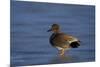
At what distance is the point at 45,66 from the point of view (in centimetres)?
222

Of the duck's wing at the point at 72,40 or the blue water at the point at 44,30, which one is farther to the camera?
the duck's wing at the point at 72,40

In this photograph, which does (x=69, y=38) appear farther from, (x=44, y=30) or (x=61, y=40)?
(x=44, y=30)

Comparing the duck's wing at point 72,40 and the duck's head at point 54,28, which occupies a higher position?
the duck's head at point 54,28

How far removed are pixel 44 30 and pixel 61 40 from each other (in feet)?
0.61

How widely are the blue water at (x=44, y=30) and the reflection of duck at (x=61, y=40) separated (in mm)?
36

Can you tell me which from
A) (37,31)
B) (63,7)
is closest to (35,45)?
(37,31)

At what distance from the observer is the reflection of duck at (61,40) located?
2.25 meters

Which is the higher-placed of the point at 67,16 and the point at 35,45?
the point at 67,16

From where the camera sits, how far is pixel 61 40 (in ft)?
7.50

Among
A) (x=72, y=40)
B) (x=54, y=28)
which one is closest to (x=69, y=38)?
(x=72, y=40)

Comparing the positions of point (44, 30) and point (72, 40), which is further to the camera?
point (72, 40)

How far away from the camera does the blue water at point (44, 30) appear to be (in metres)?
2.13

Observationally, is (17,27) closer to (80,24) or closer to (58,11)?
(58,11)

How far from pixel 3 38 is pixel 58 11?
542mm
